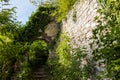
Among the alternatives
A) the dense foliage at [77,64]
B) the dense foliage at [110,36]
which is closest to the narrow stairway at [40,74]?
the dense foliage at [77,64]

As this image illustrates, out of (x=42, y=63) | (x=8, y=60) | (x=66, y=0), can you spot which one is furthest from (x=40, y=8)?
(x=66, y=0)

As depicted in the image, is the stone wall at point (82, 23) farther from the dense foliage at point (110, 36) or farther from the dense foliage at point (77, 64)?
the dense foliage at point (110, 36)

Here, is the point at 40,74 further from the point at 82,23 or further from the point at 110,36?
the point at 110,36

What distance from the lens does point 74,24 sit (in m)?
8.10

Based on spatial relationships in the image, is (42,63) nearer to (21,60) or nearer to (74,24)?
(21,60)

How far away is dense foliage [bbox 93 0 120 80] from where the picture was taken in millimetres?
4031

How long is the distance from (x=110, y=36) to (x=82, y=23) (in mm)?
2814

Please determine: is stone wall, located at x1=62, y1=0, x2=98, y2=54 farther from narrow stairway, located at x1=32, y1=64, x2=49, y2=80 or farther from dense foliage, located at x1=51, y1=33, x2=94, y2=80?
narrow stairway, located at x1=32, y1=64, x2=49, y2=80

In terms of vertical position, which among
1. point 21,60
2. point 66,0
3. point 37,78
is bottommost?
point 37,78

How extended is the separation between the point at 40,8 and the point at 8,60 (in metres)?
5.67

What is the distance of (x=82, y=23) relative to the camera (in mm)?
6898

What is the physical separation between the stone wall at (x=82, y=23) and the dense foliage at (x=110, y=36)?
771 mm

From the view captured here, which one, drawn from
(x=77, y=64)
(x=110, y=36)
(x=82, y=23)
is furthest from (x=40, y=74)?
(x=110, y=36)

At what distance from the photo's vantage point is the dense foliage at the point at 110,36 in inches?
159
